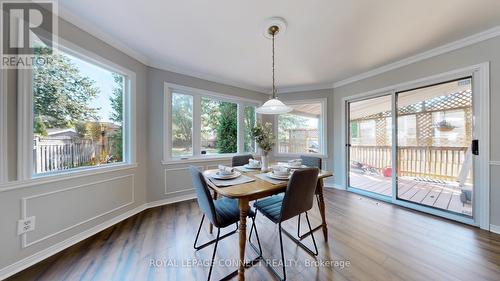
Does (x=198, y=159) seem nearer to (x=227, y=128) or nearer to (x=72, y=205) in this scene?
(x=227, y=128)

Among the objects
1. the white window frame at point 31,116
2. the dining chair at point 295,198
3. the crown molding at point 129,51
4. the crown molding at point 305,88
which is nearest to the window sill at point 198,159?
the white window frame at point 31,116

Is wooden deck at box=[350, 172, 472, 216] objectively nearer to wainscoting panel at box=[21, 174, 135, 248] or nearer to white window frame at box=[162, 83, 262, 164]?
white window frame at box=[162, 83, 262, 164]

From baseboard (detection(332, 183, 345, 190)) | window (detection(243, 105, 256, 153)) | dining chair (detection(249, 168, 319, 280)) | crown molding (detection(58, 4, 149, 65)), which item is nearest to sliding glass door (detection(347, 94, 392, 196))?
baseboard (detection(332, 183, 345, 190))

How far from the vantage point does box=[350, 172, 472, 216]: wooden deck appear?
2.53m

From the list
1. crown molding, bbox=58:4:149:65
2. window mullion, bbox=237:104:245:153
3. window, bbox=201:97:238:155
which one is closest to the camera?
crown molding, bbox=58:4:149:65

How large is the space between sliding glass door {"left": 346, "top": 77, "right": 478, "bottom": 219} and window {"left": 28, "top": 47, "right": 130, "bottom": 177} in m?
4.33

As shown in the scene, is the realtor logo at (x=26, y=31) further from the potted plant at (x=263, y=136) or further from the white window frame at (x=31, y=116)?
the potted plant at (x=263, y=136)

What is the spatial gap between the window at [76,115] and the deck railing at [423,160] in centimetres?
448

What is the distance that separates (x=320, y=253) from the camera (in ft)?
5.78

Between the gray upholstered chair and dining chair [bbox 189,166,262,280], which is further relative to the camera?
the gray upholstered chair

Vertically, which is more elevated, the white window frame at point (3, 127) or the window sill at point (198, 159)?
the white window frame at point (3, 127)

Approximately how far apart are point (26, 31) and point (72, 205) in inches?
68.5

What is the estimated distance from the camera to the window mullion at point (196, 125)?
341cm

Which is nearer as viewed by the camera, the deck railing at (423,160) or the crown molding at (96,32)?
the crown molding at (96,32)
